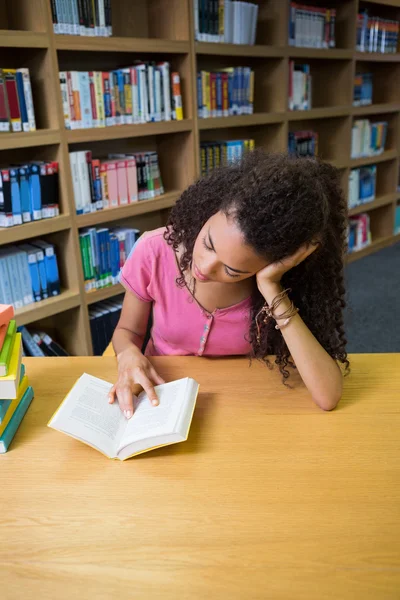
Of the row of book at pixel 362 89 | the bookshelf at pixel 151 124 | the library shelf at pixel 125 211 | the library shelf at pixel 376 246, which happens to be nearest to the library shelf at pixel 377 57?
the bookshelf at pixel 151 124

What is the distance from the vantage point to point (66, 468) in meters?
0.93

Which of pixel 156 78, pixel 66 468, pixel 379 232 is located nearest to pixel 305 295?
pixel 66 468

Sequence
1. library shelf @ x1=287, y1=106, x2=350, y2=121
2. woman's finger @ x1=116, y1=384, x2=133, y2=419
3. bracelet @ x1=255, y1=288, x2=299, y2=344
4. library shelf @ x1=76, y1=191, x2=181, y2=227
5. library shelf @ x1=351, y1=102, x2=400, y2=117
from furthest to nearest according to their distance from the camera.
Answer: library shelf @ x1=351, y1=102, x2=400, y2=117, library shelf @ x1=287, y1=106, x2=350, y2=121, library shelf @ x1=76, y1=191, x2=181, y2=227, bracelet @ x1=255, y1=288, x2=299, y2=344, woman's finger @ x1=116, y1=384, x2=133, y2=419

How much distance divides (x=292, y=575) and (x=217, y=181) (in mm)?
818

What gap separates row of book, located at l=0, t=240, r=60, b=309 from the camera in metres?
2.30

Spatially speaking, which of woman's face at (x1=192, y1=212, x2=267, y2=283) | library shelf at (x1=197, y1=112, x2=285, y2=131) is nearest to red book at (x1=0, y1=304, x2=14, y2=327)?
woman's face at (x1=192, y1=212, x2=267, y2=283)

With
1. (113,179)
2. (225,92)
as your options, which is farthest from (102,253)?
(225,92)

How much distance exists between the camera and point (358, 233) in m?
4.54

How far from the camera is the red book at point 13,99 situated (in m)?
2.10

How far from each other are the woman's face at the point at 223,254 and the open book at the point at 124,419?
0.79 feet

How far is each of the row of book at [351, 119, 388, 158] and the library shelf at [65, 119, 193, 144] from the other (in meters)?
1.95

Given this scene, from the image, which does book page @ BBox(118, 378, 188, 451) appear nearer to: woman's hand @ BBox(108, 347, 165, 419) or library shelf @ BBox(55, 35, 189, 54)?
woman's hand @ BBox(108, 347, 165, 419)

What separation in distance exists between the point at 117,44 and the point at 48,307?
1241 mm

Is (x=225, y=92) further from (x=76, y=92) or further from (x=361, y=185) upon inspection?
(x=361, y=185)
